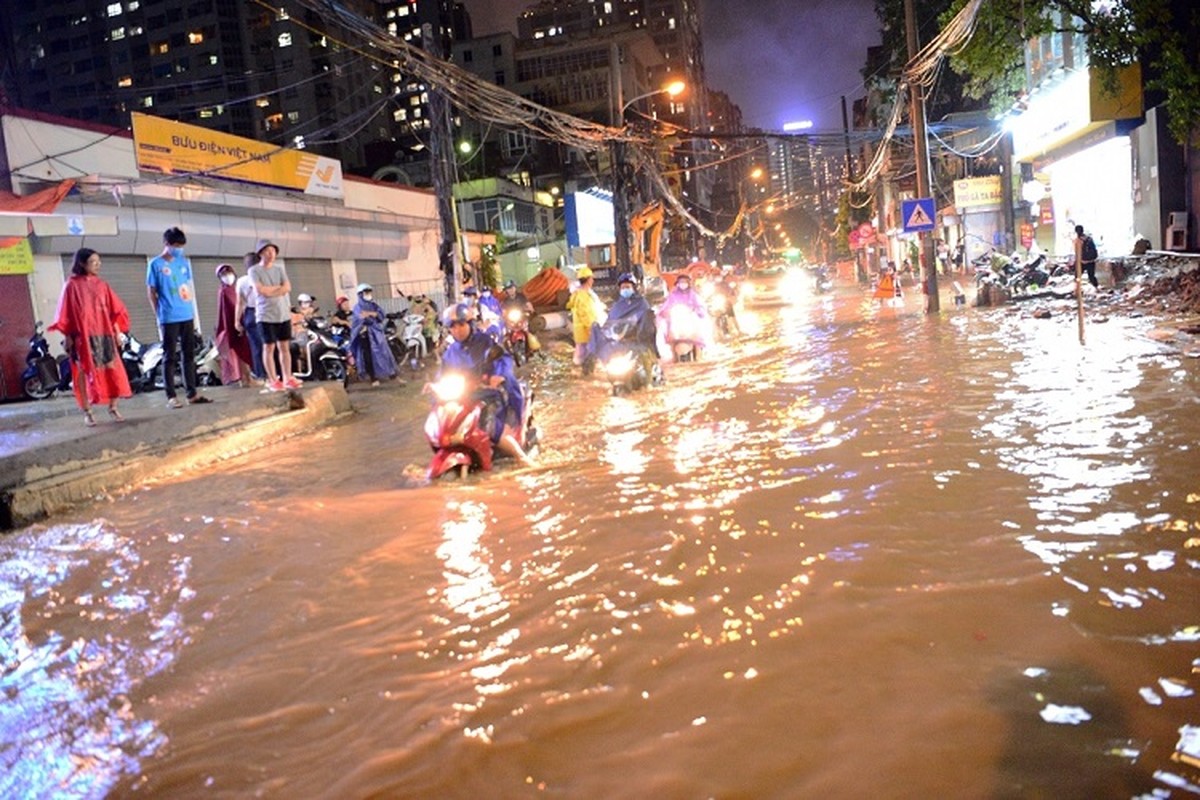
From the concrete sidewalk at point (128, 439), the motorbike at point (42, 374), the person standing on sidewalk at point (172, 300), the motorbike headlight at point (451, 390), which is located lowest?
the concrete sidewalk at point (128, 439)

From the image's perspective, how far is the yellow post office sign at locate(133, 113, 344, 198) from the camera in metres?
20.4

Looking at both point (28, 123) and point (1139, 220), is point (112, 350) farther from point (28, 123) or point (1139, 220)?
point (1139, 220)

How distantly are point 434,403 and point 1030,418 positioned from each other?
546 centimetres

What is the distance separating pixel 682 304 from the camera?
50.7ft

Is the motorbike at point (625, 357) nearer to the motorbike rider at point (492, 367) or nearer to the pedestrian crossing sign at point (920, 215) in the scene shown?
the motorbike rider at point (492, 367)

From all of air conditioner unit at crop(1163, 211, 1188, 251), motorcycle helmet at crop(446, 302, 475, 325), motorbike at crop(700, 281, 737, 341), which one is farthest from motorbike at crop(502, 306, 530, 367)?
air conditioner unit at crop(1163, 211, 1188, 251)

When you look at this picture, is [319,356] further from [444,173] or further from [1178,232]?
[1178,232]

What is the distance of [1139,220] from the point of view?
72.6 feet

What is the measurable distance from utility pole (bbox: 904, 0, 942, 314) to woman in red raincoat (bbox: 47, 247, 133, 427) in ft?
61.1

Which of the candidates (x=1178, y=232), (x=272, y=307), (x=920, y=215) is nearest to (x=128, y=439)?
(x=272, y=307)

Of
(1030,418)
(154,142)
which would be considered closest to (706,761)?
(1030,418)

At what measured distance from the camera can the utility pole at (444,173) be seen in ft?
56.3

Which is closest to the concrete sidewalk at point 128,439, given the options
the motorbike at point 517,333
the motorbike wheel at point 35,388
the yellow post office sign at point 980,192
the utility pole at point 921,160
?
the motorbike wheel at point 35,388

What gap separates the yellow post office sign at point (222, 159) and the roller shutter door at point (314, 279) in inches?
84.8
